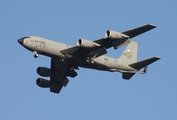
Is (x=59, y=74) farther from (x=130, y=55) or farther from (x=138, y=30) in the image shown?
(x=138, y=30)

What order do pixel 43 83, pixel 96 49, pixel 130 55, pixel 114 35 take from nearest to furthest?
pixel 114 35 → pixel 96 49 → pixel 43 83 → pixel 130 55

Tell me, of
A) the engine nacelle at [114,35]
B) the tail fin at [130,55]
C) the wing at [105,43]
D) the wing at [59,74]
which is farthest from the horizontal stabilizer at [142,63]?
the wing at [59,74]

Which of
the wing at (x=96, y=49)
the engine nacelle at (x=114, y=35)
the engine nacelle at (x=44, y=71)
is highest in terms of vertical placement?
the engine nacelle at (x=114, y=35)

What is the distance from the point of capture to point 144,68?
69250mm

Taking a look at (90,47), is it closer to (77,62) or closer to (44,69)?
(77,62)

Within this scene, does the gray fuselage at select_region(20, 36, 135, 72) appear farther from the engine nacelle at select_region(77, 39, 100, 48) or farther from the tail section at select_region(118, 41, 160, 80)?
the tail section at select_region(118, 41, 160, 80)

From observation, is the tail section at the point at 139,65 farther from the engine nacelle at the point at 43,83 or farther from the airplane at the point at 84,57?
the engine nacelle at the point at 43,83

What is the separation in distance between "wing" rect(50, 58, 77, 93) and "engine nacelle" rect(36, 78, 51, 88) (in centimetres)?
55

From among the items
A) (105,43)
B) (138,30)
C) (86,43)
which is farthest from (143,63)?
(86,43)

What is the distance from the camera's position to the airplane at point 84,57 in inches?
2509

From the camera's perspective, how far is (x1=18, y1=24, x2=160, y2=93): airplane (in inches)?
2509

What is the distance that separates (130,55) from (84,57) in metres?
9.68

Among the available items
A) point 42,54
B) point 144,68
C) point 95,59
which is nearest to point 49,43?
point 42,54

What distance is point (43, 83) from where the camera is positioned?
7369 cm
